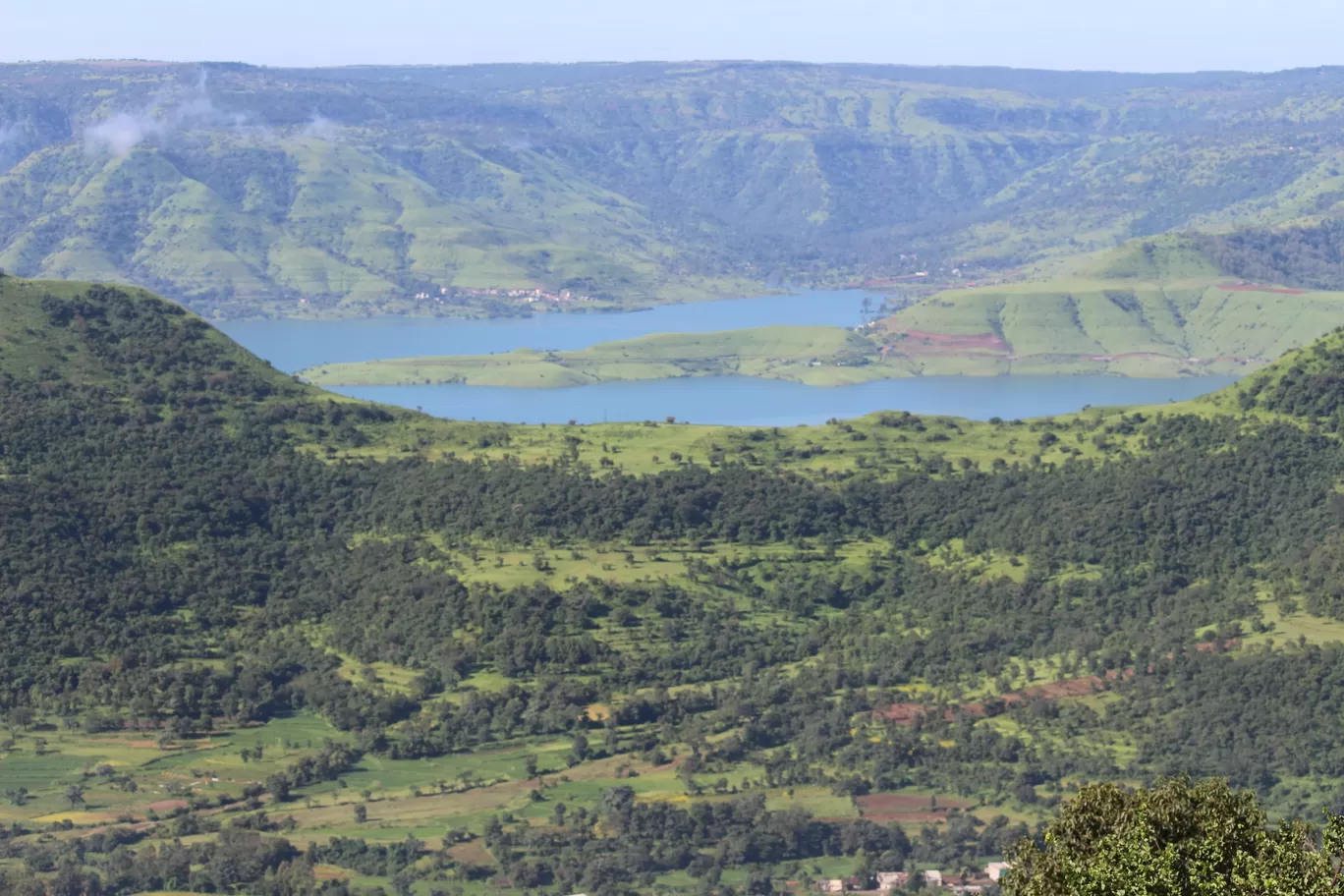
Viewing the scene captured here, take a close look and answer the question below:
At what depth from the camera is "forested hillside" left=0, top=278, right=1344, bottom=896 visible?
8938cm

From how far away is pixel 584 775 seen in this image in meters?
96.4

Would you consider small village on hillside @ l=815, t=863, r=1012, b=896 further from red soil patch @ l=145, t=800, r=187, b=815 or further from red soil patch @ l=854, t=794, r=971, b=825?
red soil patch @ l=145, t=800, r=187, b=815

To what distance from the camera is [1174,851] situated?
44719 millimetres

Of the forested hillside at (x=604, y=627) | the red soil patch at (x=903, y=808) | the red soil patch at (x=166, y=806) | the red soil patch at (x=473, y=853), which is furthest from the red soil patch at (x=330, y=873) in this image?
the red soil patch at (x=903, y=808)

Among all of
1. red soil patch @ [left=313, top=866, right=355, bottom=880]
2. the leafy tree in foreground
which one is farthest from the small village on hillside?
the leafy tree in foreground

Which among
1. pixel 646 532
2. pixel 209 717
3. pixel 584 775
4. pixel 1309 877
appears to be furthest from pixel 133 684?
pixel 1309 877

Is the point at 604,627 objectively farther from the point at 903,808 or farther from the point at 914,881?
the point at 914,881

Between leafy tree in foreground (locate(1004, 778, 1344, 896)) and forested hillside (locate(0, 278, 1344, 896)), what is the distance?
123ft

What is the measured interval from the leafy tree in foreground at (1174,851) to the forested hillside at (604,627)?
3749cm

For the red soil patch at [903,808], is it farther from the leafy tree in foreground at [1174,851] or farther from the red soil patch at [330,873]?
the leafy tree in foreground at [1174,851]

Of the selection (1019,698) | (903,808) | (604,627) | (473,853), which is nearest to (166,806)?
(473,853)

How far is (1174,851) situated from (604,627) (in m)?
68.0

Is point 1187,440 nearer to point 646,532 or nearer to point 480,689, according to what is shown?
point 646,532

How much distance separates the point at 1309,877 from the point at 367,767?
6238 cm
